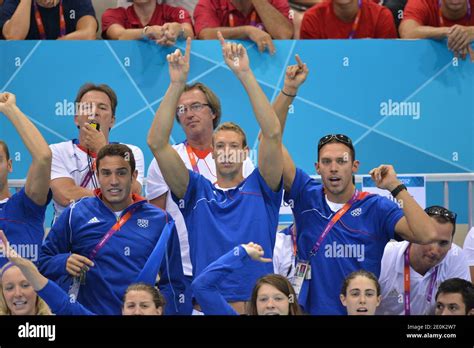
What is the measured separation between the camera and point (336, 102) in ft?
31.8

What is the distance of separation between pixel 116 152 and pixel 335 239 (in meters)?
1.44

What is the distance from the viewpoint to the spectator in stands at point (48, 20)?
31.8ft

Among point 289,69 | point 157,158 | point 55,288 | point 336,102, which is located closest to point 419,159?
point 336,102

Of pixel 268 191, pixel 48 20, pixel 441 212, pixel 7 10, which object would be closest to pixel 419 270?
pixel 441 212

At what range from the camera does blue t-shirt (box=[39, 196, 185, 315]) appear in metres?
7.76

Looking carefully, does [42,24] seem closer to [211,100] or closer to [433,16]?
[211,100]

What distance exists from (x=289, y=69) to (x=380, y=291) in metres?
1.47

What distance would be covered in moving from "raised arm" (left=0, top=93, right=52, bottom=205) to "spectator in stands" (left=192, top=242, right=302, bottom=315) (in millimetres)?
1166

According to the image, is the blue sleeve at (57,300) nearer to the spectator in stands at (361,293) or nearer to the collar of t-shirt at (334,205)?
the spectator in stands at (361,293)

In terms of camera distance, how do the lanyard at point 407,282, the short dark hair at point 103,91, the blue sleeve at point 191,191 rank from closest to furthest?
the blue sleeve at point 191,191 → the lanyard at point 407,282 → the short dark hair at point 103,91

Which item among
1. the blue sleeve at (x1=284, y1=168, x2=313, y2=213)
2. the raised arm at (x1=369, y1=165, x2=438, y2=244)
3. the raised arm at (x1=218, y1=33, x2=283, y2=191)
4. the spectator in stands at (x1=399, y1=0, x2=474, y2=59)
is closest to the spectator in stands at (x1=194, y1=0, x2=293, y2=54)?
the spectator in stands at (x1=399, y1=0, x2=474, y2=59)

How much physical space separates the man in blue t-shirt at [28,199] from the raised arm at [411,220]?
2013 mm

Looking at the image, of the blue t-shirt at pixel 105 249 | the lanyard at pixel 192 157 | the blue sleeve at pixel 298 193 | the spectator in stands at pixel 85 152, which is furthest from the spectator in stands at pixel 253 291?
the spectator in stands at pixel 85 152
